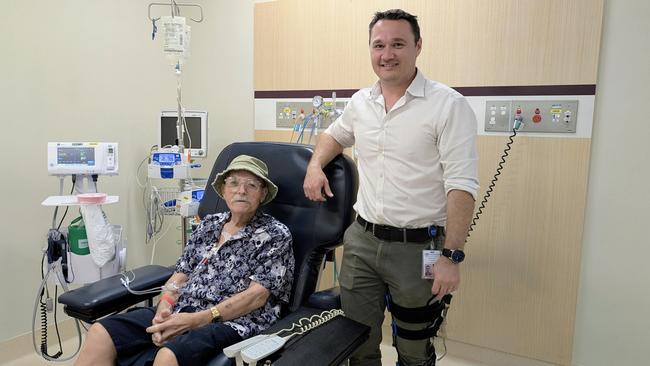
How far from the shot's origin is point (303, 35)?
2814 mm

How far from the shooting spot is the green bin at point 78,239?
77.0 inches

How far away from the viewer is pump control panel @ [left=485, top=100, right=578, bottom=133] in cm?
217

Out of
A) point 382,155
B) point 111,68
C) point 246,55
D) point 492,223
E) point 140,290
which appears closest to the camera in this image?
point 382,155

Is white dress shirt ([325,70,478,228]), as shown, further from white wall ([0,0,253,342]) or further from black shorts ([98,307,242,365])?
white wall ([0,0,253,342])

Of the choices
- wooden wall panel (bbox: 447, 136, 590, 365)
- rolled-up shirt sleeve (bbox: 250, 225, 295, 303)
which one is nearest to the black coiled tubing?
wooden wall panel (bbox: 447, 136, 590, 365)

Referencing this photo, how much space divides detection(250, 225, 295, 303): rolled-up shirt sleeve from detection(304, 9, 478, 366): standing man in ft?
0.64

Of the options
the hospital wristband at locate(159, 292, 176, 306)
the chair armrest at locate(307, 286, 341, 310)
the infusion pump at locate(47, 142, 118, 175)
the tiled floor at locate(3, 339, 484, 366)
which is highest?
the infusion pump at locate(47, 142, 118, 175)

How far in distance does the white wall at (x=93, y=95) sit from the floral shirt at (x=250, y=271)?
124 centimetres

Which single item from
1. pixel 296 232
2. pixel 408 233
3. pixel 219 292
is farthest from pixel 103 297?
pixel 408 233

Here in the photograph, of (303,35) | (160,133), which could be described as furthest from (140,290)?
(303,35)

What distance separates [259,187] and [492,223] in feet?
4.23

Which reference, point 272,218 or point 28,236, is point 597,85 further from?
point 28,236

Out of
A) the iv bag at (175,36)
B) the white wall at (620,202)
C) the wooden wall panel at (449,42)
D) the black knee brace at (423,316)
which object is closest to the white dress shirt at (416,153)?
the black knee brace at (423,316)

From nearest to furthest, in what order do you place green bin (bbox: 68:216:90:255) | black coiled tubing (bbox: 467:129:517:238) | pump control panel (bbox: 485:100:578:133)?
green bin (bbox: 68:216:90:255) → pump control panel (bbox: 485:100:578:133) → black coiled tubing (bbox: 467:129:517:238)
